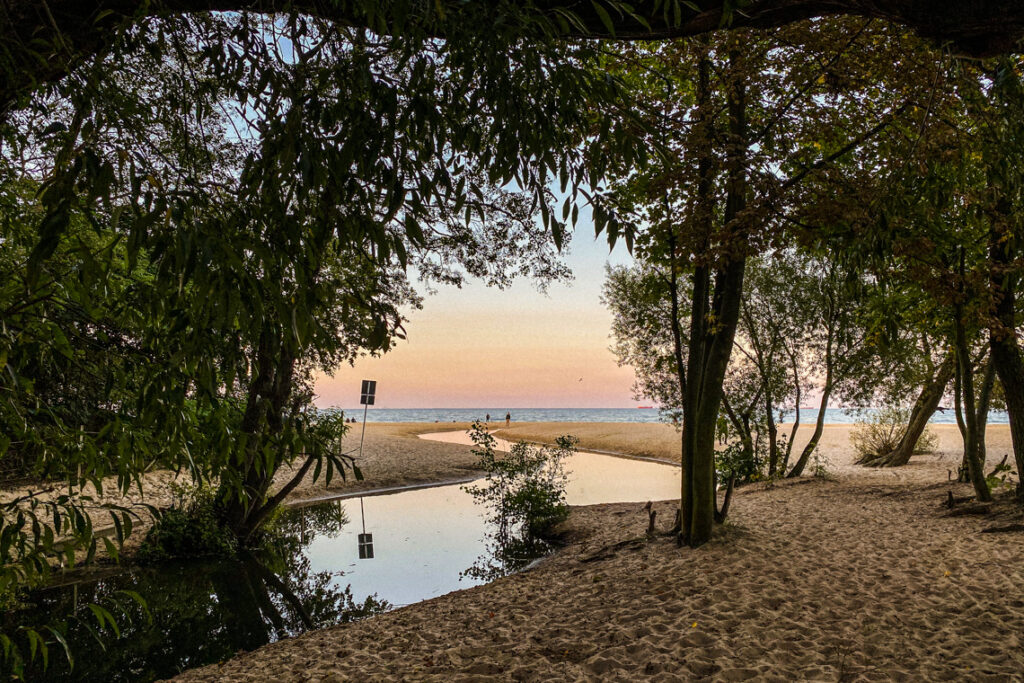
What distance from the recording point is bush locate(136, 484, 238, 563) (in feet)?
30.5

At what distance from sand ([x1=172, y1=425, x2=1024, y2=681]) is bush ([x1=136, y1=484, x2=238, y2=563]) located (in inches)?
172

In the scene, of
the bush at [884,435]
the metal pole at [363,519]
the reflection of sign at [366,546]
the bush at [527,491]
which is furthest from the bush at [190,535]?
the bush at [884,435]

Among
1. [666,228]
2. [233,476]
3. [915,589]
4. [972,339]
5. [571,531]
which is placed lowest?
[571,531]

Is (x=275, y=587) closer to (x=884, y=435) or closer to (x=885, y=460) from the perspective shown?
(x=885, y=460)

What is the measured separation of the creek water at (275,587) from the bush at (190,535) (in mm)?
231

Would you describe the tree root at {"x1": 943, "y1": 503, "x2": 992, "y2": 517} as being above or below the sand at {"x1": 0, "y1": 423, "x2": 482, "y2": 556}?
above

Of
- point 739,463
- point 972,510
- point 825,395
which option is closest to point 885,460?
point 825,395

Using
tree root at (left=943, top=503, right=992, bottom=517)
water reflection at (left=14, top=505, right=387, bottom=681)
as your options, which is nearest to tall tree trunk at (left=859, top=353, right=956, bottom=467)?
tree root at (left=943, top=503, right=992, bottom=517)

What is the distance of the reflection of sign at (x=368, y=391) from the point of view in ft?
52.5

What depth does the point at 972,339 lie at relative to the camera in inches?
385

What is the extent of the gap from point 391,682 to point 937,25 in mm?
5100

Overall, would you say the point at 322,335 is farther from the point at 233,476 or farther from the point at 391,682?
the point at 391,682

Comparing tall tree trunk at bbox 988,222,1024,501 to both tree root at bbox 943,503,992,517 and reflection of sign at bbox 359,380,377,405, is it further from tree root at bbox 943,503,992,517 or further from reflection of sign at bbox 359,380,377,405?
reflection of sign at bbox 359,380,377,405

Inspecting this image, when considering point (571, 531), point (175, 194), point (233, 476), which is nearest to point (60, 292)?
point (233, 476)
